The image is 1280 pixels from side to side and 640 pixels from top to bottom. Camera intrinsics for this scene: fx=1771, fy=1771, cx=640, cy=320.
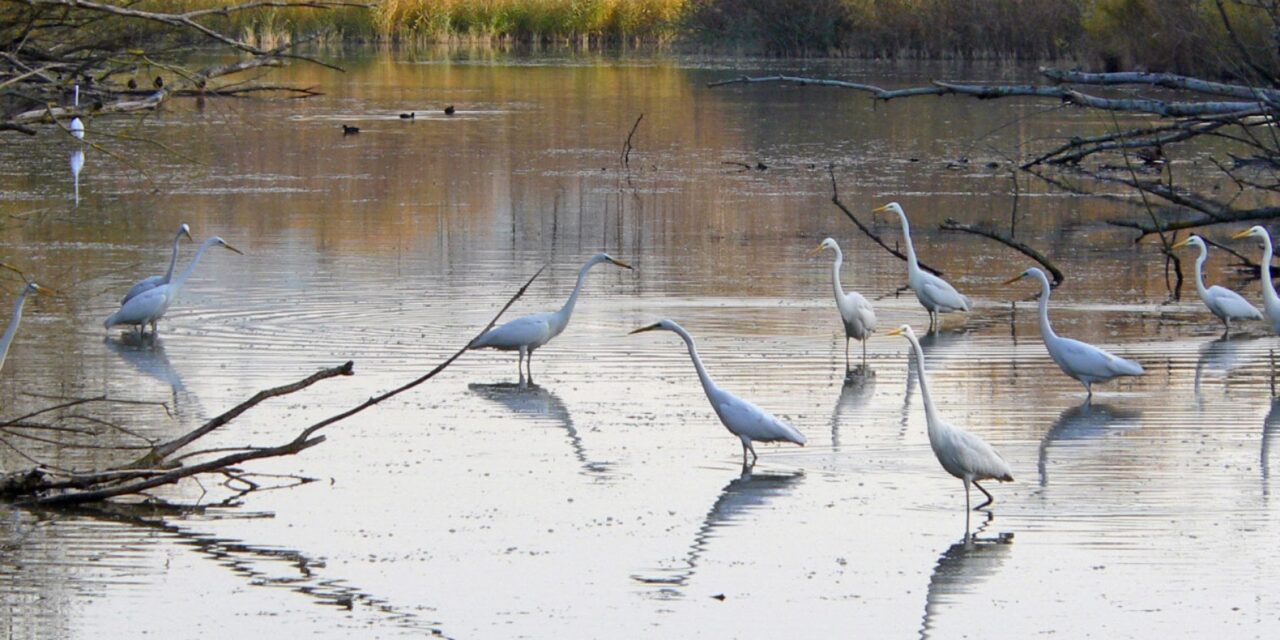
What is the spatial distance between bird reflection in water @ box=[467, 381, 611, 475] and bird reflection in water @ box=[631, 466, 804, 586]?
1.00 m

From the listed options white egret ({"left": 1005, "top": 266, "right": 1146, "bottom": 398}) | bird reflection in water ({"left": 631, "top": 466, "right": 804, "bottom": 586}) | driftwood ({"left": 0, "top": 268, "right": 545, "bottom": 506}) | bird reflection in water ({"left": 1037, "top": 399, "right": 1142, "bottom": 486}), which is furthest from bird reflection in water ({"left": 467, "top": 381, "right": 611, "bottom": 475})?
white egret ({"left": 1005, "top": 266, "right": 1146, "bottom": 398})

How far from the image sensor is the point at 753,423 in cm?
878

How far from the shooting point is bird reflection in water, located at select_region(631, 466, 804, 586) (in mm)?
7125

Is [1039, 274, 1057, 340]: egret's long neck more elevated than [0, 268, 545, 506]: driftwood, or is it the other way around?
[1039, 274, 1057, 340]: egret's long neck

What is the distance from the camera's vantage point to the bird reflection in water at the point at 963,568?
676 centimetres

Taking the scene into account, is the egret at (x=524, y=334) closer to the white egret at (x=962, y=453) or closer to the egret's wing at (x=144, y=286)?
the egret's wing at (x=144, y=286)

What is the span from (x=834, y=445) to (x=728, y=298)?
548 centimetres

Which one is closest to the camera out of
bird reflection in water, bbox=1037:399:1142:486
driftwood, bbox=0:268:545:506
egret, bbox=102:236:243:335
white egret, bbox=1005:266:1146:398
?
driftwood, bbox=0:268:545:506

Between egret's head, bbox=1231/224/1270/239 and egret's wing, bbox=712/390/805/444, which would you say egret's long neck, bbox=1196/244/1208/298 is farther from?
egret's wing, bbox=712/390/805/444

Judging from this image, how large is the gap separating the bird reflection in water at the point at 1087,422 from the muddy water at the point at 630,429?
Answer: 0.03 meters

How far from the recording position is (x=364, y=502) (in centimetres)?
827

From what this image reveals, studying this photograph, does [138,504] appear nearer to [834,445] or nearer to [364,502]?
[364,502]

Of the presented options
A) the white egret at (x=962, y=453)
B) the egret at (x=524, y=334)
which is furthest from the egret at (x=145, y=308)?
the white egret at (x=962, y=453)

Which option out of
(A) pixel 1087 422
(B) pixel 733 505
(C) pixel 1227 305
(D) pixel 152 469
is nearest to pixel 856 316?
(A) pixel 1087 422
